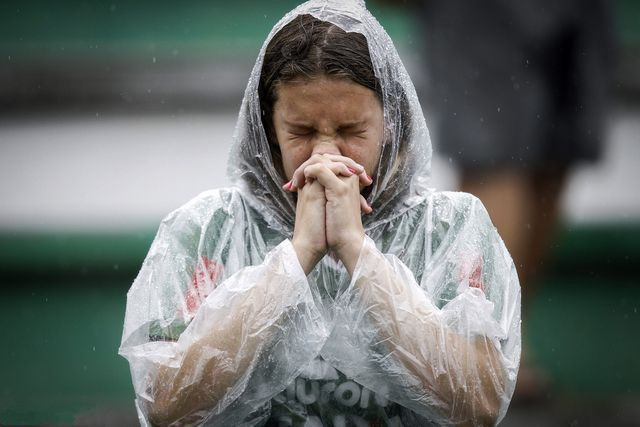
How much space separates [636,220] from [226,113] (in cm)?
150

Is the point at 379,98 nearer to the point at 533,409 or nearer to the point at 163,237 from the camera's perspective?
the point at 163,237

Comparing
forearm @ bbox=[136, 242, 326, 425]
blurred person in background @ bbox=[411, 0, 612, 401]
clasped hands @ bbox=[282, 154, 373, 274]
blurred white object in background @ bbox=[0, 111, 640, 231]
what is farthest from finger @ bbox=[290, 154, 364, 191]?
blurred white object in background @ bbox=[0, 111, 640, 231]

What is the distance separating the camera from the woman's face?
149 centimetres

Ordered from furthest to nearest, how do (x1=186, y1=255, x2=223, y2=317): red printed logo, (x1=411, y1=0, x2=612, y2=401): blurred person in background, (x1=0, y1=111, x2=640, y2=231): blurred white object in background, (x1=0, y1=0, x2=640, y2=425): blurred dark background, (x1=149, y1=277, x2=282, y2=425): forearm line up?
(x1=0, y1=111, x2=640, y2=231): blurred white object in background
(x1=0, y1=0, x2=640, y2=425): blurred dark background
(x1=411, y1=0, x2=612, y2=401): blurred person in background
(x1=186, y1=255, x2=223, y2=317): red printed logo
(x1=149, y1=277, x2=282, y2=425): forearm

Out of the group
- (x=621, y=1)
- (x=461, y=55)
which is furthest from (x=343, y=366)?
(x=621, y=1)

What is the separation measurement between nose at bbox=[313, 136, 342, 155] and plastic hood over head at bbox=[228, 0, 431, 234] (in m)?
0.09

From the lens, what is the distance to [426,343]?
1433 mm

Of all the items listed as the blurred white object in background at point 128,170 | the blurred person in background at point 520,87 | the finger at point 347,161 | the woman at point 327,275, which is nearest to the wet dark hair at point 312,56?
the woman at point 327,275

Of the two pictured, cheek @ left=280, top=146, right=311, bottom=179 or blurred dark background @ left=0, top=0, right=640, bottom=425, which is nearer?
cheek @ left=280, top=146, right=311, bottom=179

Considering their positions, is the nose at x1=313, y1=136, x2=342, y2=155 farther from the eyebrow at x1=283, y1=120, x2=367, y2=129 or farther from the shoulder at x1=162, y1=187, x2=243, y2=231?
the shoulder at x1=162, y1=187, x2=243, y2=231

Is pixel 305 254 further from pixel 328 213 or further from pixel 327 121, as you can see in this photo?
pixel 327 121

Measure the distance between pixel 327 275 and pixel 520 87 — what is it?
1568 mm

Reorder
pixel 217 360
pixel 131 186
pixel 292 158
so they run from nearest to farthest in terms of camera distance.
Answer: pixel 217 360 → pixel 292 158 → pixel 131 186

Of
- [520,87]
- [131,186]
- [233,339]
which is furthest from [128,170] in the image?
[233,339]
